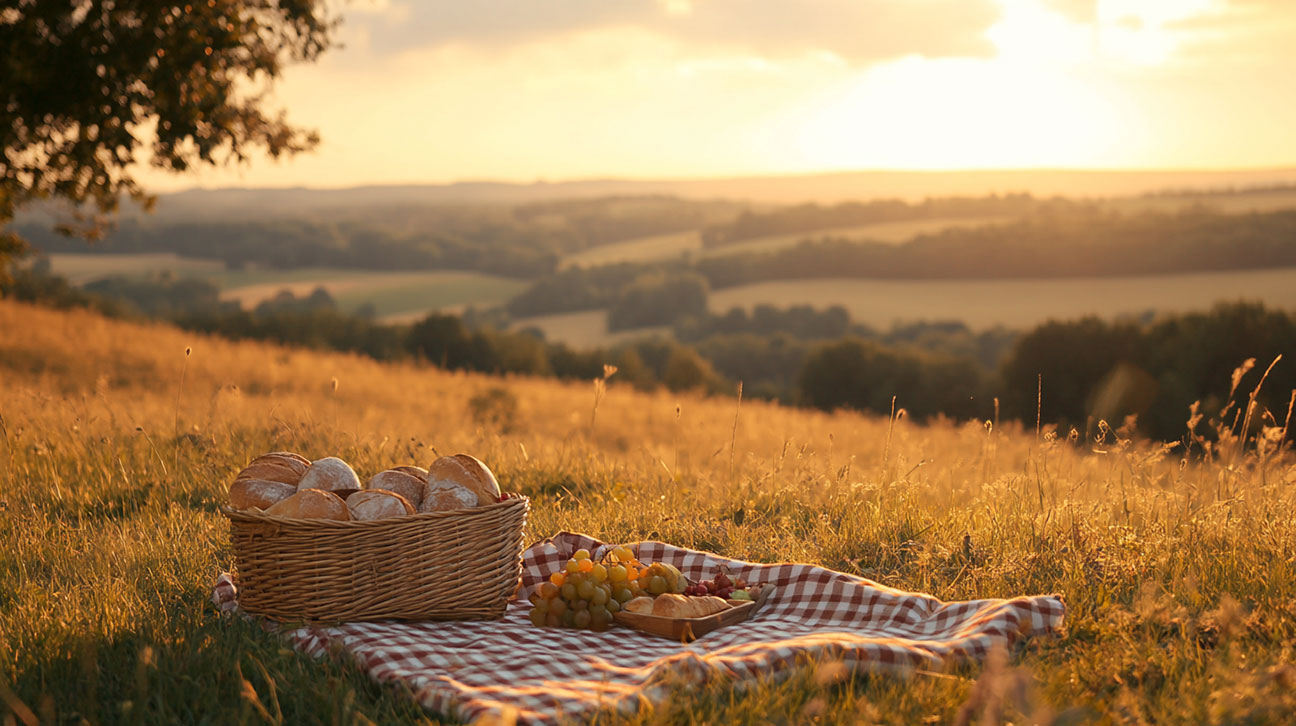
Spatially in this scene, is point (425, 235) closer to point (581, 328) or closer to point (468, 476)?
point (581, 328)

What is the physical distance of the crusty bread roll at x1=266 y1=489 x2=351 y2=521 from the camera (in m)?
3.52

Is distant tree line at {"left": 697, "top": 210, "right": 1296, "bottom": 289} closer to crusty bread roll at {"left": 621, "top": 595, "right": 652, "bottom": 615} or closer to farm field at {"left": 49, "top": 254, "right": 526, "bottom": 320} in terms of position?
farm field at {"left": 49, "top": 254, "right": 526, "bottom": 320}

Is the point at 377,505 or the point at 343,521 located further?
the point at 377,505

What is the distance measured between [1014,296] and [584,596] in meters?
71.6

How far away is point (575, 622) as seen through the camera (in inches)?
146

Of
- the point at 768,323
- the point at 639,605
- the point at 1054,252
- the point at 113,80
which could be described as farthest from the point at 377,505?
the point at 768,323

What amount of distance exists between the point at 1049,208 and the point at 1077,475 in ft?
285

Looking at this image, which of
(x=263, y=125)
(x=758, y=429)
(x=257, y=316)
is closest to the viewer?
(x=263, y=125)

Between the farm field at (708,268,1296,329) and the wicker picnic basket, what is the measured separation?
45517 millimetres

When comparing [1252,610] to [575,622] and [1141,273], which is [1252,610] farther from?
[1141,273]

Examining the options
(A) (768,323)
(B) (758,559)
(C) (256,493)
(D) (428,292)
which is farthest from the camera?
(A) (768,323)

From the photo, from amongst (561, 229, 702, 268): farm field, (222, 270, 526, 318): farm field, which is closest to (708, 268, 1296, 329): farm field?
(561, 229, 702, 268): farm field

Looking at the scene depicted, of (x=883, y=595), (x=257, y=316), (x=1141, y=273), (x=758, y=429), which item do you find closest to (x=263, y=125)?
(x=758, y=429)

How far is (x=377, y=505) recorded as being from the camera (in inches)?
142
